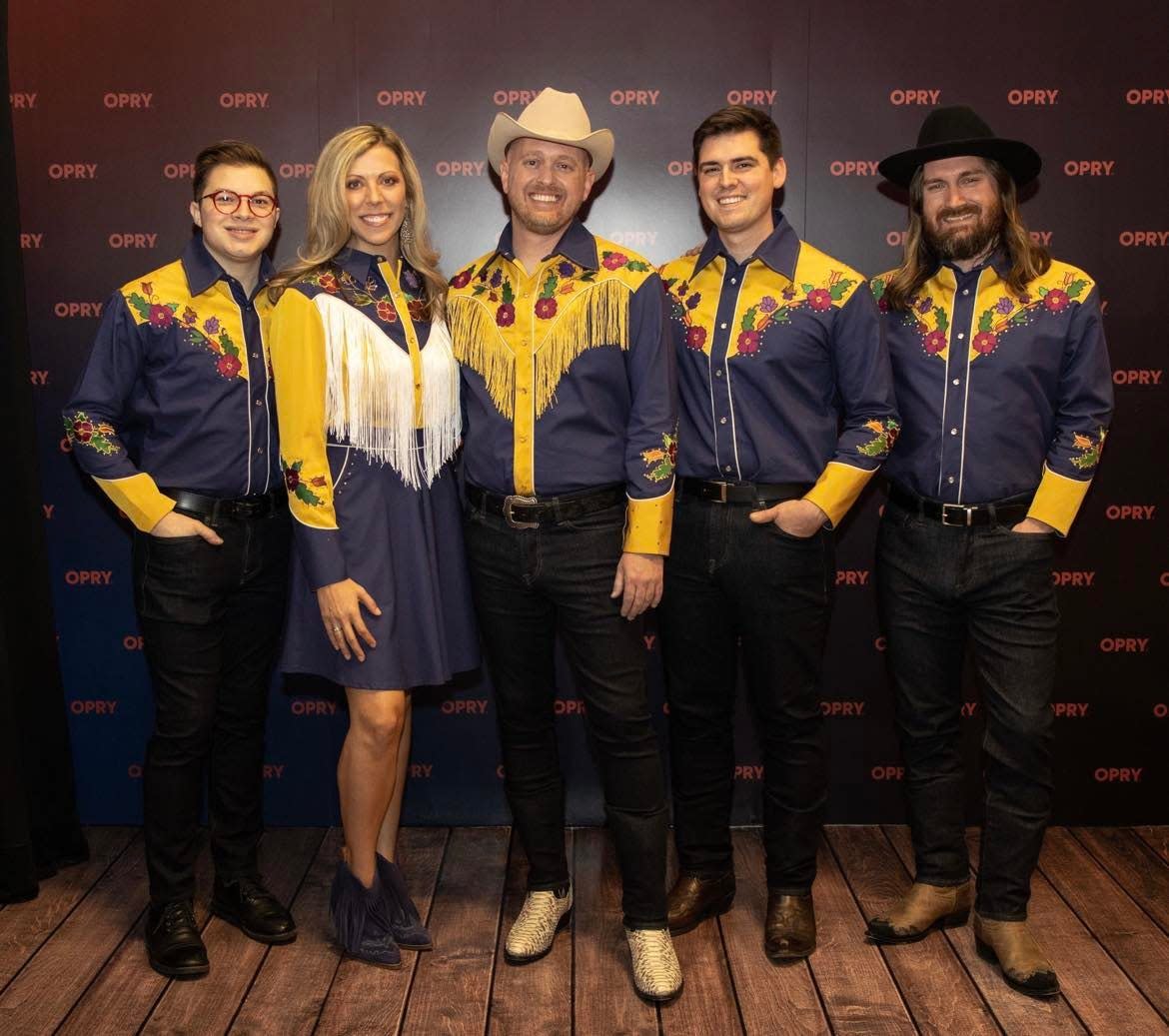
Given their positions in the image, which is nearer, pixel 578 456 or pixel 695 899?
pixel 578 456

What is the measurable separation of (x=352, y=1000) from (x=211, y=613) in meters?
0.93

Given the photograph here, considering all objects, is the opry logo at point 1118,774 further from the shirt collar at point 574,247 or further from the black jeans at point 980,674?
the shirt collar at point 574,247

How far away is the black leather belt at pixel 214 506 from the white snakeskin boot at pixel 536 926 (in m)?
1.15

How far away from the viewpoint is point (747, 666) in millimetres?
2703

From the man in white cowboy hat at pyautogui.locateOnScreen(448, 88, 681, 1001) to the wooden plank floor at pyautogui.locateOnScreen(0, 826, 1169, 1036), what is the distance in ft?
0.61

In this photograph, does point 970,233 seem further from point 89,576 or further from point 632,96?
point 89,576

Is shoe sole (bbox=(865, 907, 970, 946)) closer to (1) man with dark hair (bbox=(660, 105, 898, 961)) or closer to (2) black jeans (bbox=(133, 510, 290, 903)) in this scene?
(1) man with dark hair (bbox=(660, 105, 898, 961))

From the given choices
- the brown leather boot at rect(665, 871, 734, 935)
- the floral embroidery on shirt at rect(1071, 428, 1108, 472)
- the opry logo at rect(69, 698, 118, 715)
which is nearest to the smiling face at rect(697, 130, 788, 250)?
the floral embroidery on shirt at rect(1071, 428, 1108, 472)

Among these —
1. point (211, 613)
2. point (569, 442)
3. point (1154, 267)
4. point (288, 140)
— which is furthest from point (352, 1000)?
point (1154, 267)

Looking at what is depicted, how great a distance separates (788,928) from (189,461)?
1.80 meters

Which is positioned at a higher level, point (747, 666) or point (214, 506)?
point (214, 506)

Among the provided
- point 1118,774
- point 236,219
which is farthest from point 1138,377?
point 236,219

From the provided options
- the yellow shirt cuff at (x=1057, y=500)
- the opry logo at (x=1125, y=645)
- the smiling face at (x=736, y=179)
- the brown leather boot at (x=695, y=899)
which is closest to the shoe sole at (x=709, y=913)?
the brown leather boot at (x=695, y=899)

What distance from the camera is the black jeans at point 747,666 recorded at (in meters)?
2.59
